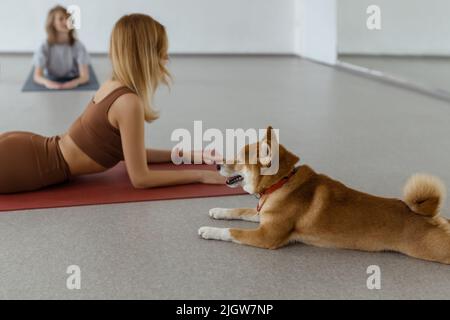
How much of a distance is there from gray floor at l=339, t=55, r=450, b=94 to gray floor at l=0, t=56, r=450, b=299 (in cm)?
42

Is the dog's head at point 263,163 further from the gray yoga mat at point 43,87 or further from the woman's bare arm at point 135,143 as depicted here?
the gray yoga mat at point 43,87

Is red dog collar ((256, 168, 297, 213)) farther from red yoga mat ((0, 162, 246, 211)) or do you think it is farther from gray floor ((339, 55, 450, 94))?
gray floor ((339, 55, 450, 94))

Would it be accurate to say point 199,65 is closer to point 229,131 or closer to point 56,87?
point 56,87

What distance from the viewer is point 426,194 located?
87.4 inches

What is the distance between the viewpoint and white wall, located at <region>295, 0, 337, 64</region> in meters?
7.96

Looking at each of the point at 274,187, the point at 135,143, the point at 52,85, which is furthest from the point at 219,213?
the point at 52,85

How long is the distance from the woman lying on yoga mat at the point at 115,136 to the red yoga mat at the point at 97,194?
0.15ft

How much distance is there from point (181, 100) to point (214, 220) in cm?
318

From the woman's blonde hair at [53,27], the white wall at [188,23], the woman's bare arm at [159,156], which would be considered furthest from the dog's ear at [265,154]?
the white wall at [188,23]

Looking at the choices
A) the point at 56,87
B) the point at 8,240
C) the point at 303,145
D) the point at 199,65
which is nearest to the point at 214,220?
the point at 8,240

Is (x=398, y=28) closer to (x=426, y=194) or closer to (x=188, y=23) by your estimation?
(x=188, y=23)

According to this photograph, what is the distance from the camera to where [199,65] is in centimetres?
842

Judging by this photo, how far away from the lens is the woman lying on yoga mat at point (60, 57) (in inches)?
245

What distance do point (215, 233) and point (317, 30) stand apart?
21.2 ft
